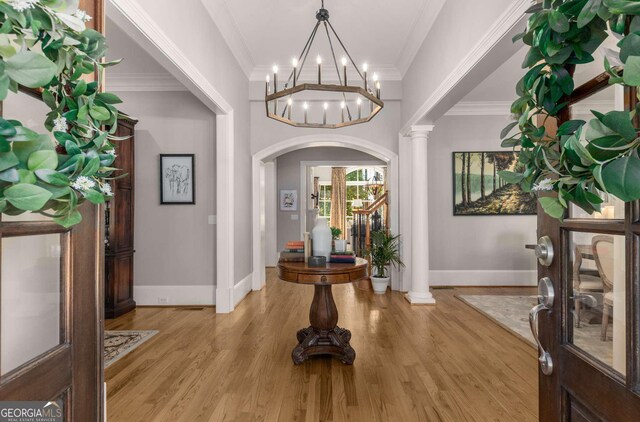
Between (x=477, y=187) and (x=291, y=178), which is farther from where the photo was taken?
(x=291, y=178)

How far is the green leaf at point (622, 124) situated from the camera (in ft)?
1.80

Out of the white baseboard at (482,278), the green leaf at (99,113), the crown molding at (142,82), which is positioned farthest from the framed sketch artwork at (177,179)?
the white baseboard at (482,278)

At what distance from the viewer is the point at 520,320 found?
361 centimetres

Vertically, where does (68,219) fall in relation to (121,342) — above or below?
above

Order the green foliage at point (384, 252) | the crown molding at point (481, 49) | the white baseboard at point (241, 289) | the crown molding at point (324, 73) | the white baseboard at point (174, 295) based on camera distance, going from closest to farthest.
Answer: the crown molding at point (481, 49) < the white baseboard at point (241, 289) < the white baseboard at point (174, 295) < the crown molding at point (324, 73) < the green foliage at point (384, 252)

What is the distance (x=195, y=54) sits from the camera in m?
3.02

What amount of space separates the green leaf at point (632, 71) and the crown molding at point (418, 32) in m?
3.27

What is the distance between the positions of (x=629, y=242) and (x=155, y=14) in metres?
2.73

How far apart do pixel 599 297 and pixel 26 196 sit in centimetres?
118

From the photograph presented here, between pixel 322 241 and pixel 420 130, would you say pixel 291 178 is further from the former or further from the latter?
pixel 322 241

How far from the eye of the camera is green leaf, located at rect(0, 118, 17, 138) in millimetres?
552

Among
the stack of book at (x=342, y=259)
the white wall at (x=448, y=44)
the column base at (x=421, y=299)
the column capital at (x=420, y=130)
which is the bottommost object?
the column base at (x=421, y=299)

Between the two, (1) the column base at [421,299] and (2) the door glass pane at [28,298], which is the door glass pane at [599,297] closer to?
(2) the door glass pane at [28,298]

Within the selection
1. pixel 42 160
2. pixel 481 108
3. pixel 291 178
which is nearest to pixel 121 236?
pixel 42 160
